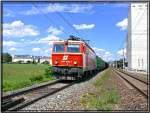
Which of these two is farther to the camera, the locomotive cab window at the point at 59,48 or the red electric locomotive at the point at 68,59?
the locomotive cab window at the point at 59,48

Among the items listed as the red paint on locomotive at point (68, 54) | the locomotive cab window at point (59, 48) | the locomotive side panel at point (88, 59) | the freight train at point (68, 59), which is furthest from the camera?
the locomotive side panel at point (88, 59)

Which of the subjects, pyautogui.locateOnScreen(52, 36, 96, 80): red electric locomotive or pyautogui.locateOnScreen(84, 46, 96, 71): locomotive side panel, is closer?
pyautogui.locateOnScreen(52, 36, 96, 80): red electric locomotive

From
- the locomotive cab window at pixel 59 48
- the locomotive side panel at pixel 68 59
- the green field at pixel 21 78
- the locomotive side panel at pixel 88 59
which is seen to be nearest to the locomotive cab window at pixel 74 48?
the locomotive side panel at pixel 68 59

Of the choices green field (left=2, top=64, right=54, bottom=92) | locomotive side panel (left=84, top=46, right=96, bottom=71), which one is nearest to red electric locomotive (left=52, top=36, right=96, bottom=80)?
locomotive side panel (left=84, top=46, right=96, bottom=71)

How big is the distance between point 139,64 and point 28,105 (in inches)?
2950

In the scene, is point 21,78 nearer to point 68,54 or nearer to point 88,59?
point 88,59

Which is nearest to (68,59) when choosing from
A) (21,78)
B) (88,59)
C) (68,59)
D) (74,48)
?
(68,59)

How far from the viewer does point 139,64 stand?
85625 mm

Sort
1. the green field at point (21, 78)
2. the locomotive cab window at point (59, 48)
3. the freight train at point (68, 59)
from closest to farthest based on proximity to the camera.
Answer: the green field at point (21, 78) < the freight train at point (68, 59) < the locomotive cab window at point (59, 48)

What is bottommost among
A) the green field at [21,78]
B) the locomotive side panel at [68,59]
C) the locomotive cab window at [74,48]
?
the green field at [21,78]

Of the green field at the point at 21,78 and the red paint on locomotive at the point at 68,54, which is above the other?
the red paint on locomotive at the point at 68,54

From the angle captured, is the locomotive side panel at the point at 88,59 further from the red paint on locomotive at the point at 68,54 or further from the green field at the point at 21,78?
the green field at the point at 21,78

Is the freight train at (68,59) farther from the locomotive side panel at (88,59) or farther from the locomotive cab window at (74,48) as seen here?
the locomotive side panel at (88,59)

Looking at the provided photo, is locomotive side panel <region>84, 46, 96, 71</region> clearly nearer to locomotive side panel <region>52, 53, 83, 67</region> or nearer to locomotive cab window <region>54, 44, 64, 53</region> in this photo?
locomotive side panel <region>52, 53, 83, 67</region>
